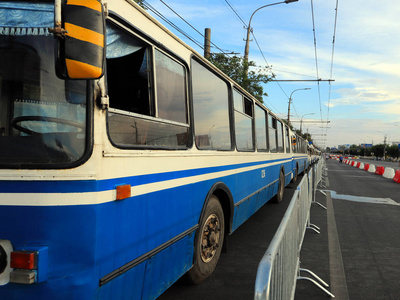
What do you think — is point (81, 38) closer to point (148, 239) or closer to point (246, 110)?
point (148, 239)

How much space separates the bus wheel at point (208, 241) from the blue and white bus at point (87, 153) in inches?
25.1

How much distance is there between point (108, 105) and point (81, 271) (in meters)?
1.05

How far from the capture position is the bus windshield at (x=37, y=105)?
2.07 meters

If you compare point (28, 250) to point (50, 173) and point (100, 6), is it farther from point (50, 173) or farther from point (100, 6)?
point (100, 6)

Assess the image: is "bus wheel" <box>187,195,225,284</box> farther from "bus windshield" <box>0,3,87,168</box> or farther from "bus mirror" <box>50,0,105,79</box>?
"bus mirror" <box>50,0,105,79</box>

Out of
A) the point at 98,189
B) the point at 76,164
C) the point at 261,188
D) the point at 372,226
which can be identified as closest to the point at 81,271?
the point at 98,189

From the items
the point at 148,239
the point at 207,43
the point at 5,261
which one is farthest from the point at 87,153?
the point at 207,43

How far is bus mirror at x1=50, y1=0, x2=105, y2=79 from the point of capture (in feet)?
5.99

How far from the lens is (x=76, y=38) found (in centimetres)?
183

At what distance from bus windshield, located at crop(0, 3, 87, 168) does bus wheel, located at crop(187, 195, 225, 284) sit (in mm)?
2083

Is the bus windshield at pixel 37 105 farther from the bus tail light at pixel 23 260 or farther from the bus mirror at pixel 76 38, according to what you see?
the bus tail light at pixel 23 260

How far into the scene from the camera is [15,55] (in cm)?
210

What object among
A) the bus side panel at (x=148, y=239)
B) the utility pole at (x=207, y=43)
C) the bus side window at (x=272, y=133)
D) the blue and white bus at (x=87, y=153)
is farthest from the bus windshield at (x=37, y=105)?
the utility pole at (x=207, y=43)

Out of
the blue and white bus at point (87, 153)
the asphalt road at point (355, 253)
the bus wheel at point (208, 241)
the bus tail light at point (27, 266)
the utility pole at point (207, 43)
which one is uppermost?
the utility pole at point (207, 43)
